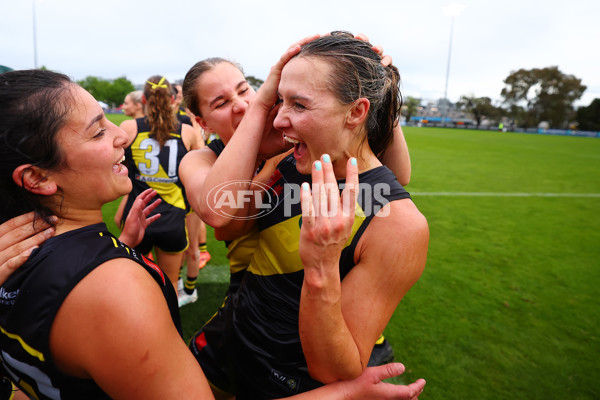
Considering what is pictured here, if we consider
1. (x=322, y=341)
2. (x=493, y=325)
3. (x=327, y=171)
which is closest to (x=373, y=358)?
(x=322, y=341)

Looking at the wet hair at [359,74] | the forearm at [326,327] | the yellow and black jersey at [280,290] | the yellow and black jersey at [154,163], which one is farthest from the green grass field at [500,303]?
the wet hair at [359,74]

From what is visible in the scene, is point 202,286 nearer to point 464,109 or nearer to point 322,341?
point 322,341

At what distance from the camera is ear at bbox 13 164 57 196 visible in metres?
1.19

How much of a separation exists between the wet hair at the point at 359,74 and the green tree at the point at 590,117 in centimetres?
7261

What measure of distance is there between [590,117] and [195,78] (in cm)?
7407

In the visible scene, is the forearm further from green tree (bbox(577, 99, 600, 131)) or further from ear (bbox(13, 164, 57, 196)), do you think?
green tree (bbox(577, 99, 600, 131))

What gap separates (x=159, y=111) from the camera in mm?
3861

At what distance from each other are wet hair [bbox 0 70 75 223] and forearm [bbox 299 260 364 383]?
962 millimetres

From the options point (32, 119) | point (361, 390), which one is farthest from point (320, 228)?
point (32, 119)

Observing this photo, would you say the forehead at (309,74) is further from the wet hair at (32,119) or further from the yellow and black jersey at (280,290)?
the wet hair at (32,119)

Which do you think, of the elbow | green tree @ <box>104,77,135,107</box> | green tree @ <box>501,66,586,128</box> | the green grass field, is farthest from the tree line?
the elbow

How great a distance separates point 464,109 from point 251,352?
288 ft

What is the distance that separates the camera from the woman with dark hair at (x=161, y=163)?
3.79 meters

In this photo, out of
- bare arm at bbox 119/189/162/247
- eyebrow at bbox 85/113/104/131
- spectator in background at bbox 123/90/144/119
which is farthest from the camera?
spectator in background at bbox 123/90/144/119
